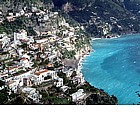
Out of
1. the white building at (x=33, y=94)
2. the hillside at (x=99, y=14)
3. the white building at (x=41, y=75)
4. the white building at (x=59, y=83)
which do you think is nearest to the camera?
the white building at (x=33, y=94)

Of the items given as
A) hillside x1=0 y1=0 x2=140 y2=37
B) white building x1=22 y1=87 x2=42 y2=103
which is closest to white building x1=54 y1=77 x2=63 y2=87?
white building x1=22 y1=87 x2=42 y2=103

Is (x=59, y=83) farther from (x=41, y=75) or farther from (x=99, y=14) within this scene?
(x=99, y=14)

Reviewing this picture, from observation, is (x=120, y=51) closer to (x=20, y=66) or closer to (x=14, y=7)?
(x=14, y=7)

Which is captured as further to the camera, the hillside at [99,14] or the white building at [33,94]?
the hillside at [99,14]

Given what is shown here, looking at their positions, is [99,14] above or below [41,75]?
above

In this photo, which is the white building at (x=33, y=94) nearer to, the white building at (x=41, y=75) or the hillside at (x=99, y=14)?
the white building at (x=41, y=75)

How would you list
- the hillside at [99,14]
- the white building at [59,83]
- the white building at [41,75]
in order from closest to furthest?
the white building at [41,75], the white building at [59,83], the hillside at [99,14]

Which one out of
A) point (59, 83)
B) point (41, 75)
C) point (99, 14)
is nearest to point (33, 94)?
point (41, 75)

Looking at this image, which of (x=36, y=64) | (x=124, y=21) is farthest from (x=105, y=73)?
(x=124, y=21)

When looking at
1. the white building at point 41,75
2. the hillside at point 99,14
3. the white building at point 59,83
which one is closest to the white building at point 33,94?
the white building at point 41,75

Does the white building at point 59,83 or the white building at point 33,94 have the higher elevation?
the white building at point 33,94
